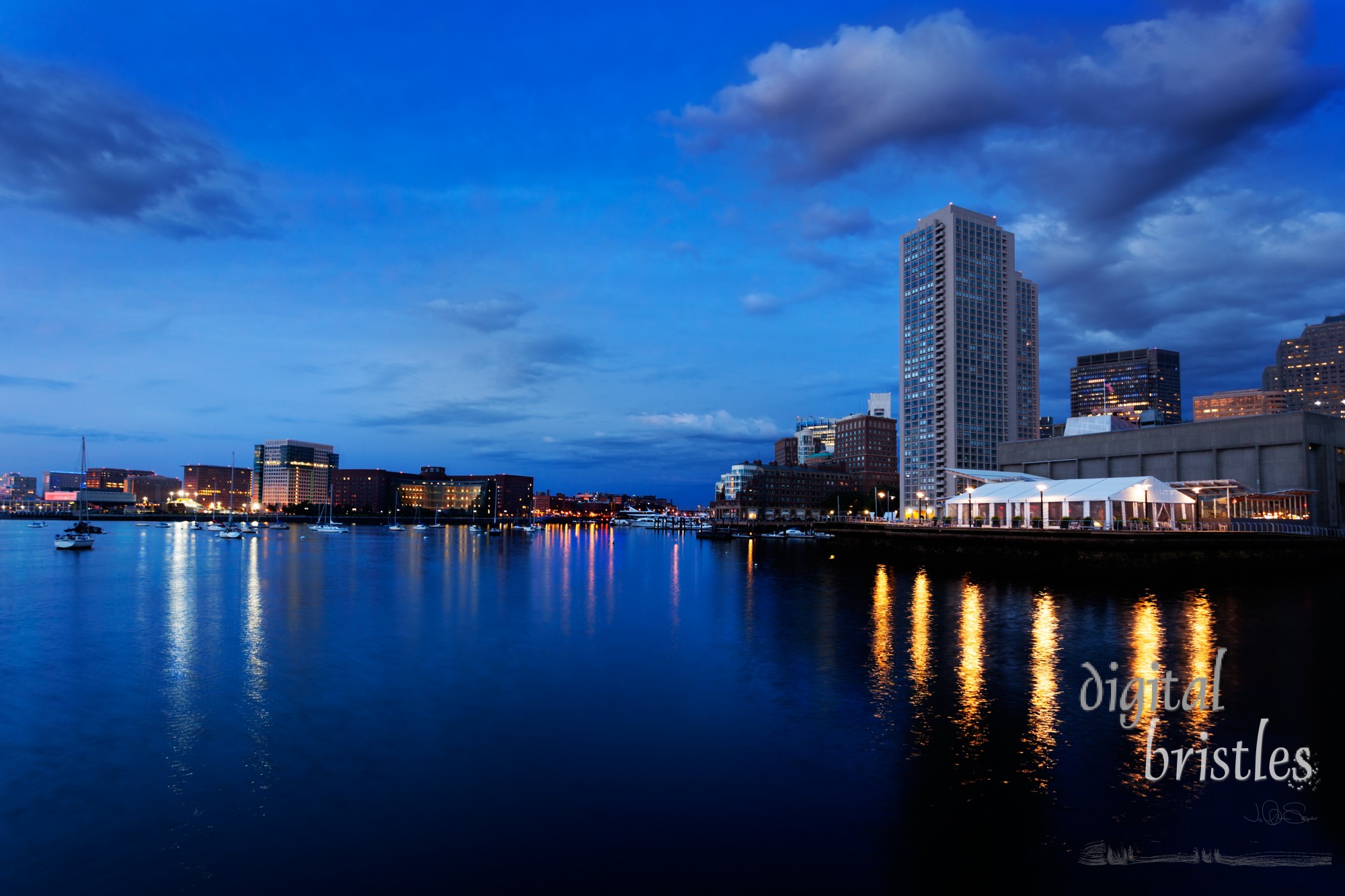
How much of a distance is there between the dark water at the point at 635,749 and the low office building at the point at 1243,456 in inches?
2104

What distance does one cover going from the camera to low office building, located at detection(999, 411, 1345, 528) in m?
80.1

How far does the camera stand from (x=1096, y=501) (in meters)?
77.0

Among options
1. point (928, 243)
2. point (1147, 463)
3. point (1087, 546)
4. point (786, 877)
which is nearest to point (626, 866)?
point (786, 877)


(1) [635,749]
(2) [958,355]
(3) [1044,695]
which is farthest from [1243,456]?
(2) [958,355]

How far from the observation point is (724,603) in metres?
47.2

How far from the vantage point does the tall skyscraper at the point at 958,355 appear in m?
184

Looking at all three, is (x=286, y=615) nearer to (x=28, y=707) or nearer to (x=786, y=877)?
(x=28, y=707)

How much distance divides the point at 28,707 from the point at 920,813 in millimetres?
26146

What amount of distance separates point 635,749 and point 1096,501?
75465 mm
